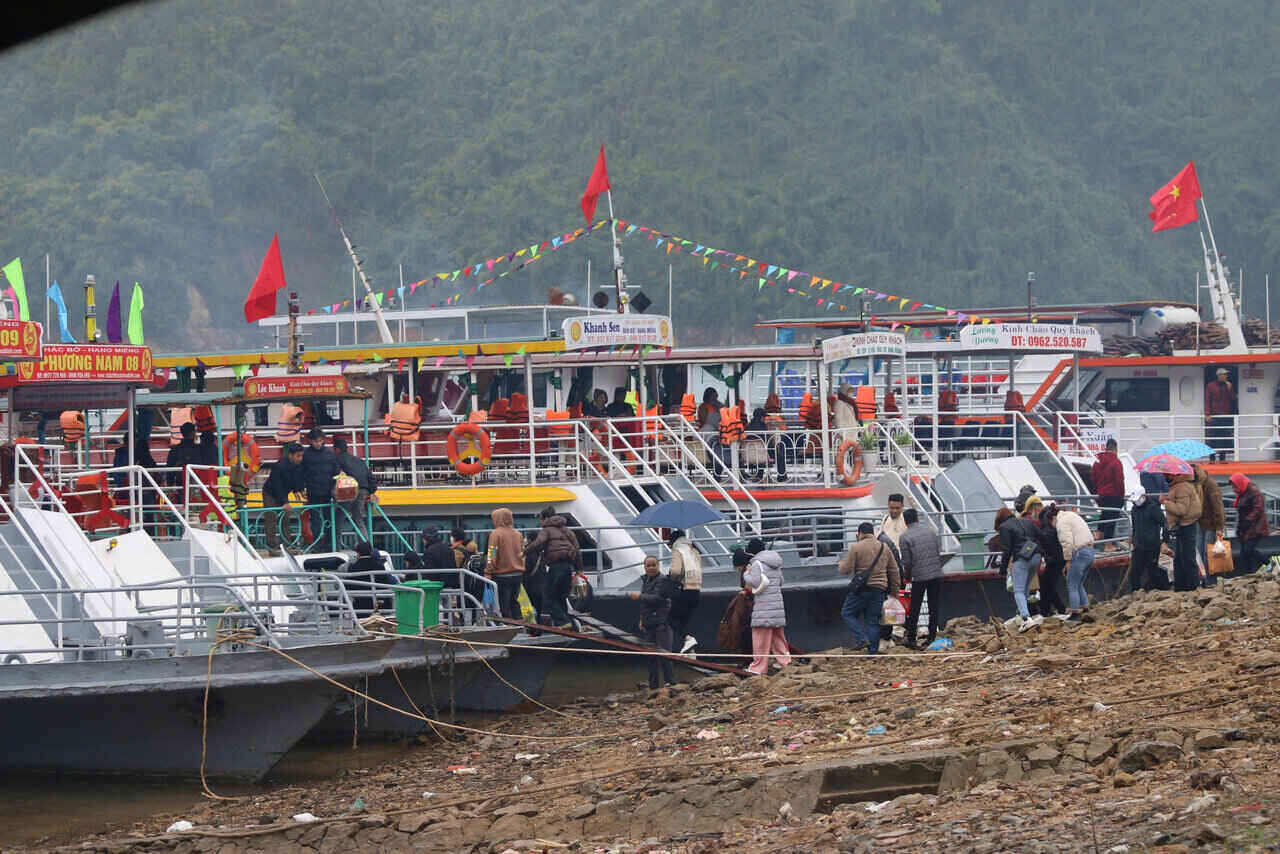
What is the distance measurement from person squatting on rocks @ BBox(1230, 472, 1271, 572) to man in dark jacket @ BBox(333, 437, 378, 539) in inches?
371

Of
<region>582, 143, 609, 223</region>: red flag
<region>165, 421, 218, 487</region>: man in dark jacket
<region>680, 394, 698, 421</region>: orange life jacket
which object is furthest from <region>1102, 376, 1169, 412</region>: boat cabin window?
<region>165, 421, 218, 487</region>: man in dark jacket

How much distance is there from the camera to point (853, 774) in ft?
34.0

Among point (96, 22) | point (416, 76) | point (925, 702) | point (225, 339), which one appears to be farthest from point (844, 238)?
point (925, 702)

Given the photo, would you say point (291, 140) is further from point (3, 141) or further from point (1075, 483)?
point (1075, 483)

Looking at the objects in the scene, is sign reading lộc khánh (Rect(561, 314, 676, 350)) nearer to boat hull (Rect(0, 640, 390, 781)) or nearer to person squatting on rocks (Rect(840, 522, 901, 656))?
person squatting on rocks (Rect(840, 522, 901, 656))

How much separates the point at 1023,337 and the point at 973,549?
221 inches

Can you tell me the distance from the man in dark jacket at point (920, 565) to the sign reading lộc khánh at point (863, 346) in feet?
16.9

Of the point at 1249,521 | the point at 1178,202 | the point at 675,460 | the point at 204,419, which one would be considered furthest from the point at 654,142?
the point at 1249,521

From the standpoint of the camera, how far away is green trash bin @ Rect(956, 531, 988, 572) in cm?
1930

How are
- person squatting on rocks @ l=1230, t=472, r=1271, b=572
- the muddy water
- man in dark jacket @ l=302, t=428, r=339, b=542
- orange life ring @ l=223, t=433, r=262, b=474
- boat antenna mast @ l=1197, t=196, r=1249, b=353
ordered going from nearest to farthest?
the muddy water → man in dark jacket @ l=302, t=428, r=339, b=542 → person squatting on rocks @ l=1230, t=472, r=1271, b=572 → orange life ring @ l=223, t=433, r=262, b=474 → boat antenna mast @ l=1197, t=196, r=1249, b=353

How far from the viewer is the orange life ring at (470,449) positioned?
66.2 ft

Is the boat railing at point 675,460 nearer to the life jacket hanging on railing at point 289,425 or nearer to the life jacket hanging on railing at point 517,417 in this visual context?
the life jacket hanging on railing at point 517,417

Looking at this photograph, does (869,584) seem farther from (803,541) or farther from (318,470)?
(318,470)

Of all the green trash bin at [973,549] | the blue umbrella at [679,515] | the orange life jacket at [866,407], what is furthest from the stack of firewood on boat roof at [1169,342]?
the blue umbrella at [679,515]
